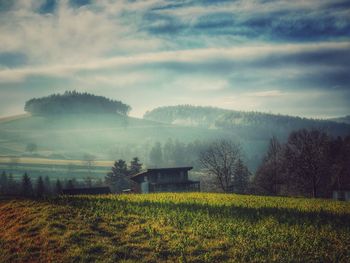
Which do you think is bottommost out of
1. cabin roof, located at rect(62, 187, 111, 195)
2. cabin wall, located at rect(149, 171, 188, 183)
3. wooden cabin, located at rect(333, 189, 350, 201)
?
wooden cabin, located at rect(333, 189, 350, 201)

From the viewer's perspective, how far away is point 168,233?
2386cm

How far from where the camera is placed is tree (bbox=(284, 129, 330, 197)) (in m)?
62.6

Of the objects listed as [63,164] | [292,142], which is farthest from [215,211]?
[63,164]

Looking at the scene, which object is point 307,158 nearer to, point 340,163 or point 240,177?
point 340,163

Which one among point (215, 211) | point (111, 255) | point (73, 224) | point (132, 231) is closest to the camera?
point (111, 255)

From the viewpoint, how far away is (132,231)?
24.6m

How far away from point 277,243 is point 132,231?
33.2 feet

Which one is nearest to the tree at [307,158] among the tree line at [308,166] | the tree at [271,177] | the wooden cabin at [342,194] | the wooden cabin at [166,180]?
the tree line at [308,166]

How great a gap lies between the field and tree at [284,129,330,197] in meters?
31.2

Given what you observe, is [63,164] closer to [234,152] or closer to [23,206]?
[234,152]

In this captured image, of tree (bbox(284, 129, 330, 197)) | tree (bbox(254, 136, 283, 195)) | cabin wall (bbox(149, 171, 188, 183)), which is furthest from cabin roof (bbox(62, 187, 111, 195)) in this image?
tree (bbox(284, 129, 330, 197))

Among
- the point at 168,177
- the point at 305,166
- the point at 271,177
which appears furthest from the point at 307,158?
the point at 168,177

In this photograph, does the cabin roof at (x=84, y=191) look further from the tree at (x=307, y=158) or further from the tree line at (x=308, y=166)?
the tree at (x=307, y=158)

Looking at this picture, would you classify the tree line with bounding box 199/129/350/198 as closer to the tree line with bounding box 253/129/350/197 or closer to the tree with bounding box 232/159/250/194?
the tree line with bounding box 253/129/350/197
